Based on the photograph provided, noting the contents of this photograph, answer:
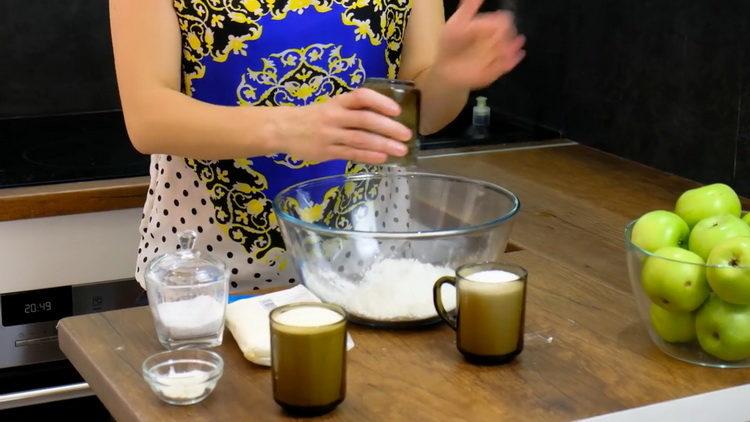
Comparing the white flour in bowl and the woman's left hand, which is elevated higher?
the woman's left hand

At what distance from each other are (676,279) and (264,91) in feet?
2.49

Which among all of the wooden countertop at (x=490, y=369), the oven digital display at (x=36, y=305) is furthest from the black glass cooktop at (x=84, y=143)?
the wooden countertop at (x=490, y=369)

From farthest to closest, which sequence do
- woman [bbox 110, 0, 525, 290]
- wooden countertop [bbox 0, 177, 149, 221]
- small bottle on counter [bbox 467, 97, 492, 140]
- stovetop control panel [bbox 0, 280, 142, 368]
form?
1. small bottle on counter [bbox 467, 97, 492, 140]
2. stovetop control panel [bbox 0, 280, 142, 368]
3. wooden countertop [bbox 0, 177, 149, 221]
4. woman [bbox 110, 0, 525, 290]

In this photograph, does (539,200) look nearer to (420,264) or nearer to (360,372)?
(420,264)

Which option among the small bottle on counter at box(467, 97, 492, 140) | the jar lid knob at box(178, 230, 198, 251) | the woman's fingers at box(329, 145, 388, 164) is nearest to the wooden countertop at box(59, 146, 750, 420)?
the jar lid knob at box(178, 230, 198, 251)

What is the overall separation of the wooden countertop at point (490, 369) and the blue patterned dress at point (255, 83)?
1.21 feet

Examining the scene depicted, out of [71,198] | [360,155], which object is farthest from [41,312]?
[360,155]

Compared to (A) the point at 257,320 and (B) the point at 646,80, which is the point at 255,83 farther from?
(B) the point at 646,80

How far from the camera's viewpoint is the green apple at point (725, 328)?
4.36 feet

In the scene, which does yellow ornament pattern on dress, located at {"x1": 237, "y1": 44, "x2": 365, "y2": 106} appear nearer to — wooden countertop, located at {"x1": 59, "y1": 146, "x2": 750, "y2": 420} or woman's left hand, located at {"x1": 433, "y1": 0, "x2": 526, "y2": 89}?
woman's left hand, located at {"x1": 433, "y1": 0, "x2": 526, "y2": 89}

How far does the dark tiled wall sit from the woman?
2.07 feet

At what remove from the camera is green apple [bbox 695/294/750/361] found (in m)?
1.33

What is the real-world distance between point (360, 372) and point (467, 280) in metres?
0.17

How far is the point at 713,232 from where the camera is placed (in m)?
1.37
